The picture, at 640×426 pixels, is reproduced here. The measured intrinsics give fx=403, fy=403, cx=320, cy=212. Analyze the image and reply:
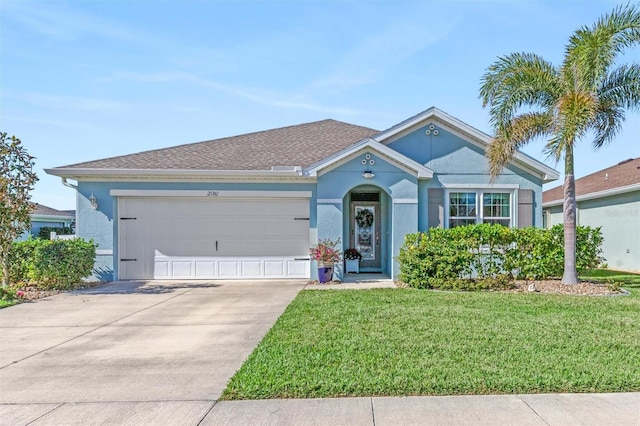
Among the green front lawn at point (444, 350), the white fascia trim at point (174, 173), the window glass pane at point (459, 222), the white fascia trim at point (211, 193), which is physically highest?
the white fascia trim at point (174, 173)

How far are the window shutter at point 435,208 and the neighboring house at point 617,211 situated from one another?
8.02m

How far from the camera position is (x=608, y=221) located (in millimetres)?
17141

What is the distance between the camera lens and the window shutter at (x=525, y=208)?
12.8m

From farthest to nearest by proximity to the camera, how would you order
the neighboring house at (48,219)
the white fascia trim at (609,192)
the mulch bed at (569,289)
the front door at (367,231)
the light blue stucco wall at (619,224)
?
the neighboring house at (48,219), the light blue stucco wall at (619,224), the white fascia trim at (609,192), the front door at (367,231), the mulch bed at (569,289)

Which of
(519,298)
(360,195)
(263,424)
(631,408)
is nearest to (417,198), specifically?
(360,195)

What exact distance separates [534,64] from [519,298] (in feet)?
20.9

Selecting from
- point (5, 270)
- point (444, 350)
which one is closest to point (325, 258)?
point (444, 350)

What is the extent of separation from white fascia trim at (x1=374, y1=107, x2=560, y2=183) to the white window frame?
88cm

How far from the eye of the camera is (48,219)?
78.5 feet

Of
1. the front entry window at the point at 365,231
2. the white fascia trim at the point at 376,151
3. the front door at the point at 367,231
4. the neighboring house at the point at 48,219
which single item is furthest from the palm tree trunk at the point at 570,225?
the neighboring house at the point at 48,219

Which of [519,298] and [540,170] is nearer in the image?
[519,298]

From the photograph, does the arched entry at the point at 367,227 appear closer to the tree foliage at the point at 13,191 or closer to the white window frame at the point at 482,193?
the white window frame at the point at 482,193

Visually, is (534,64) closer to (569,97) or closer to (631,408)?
(569,97)

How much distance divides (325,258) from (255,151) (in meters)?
5.17
